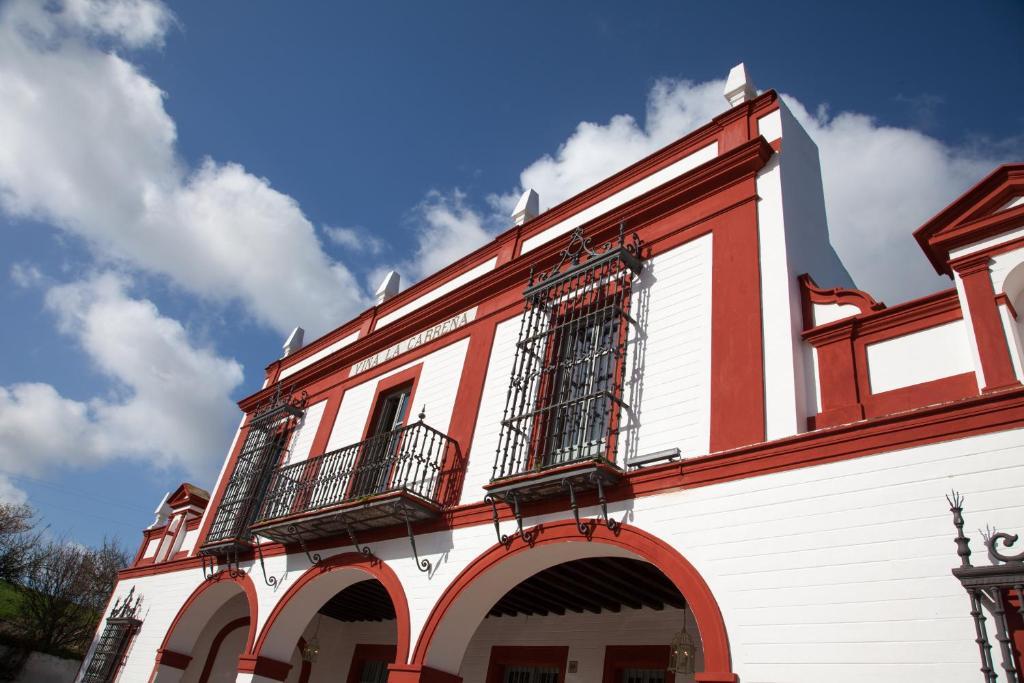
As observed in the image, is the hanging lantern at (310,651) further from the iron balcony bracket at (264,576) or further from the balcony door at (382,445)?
the balcony door at (382,445)

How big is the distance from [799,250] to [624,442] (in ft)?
8.42

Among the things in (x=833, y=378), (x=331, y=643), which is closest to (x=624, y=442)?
(x=833, y=378)

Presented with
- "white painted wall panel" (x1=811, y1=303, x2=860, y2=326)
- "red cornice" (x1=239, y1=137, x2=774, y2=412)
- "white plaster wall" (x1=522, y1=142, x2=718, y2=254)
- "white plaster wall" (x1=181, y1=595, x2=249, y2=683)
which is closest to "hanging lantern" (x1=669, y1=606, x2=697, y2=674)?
"white painted wall panel" (x1=811, y1=303, x2=860, y2=326)

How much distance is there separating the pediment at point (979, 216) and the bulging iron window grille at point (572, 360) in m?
2.93

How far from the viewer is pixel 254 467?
507 inches

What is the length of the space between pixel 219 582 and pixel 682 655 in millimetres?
→ 7665

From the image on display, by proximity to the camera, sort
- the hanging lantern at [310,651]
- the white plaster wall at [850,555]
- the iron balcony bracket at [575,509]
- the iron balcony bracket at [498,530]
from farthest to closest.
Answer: the hanging lantern at [310,651] < the iron balcony bracket at [498,530] < the iron balcony bracket at [575,509] < the white plaster wall at [850,555]

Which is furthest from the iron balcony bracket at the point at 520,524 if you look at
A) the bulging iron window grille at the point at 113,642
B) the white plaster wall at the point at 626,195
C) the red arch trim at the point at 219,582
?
the bulging iron window grille at the point at 113,642

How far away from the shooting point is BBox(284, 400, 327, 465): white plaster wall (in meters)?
12.4

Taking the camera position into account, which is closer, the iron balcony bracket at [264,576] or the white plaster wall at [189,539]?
the iron balcony bracket at [264,576]

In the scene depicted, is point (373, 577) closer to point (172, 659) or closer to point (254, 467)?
point (254, 467)

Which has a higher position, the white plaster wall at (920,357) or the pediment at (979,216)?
the pediment at (979,216)

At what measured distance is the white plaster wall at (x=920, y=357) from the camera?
5484 millimetres

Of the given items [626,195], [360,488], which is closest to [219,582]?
[360,488]
